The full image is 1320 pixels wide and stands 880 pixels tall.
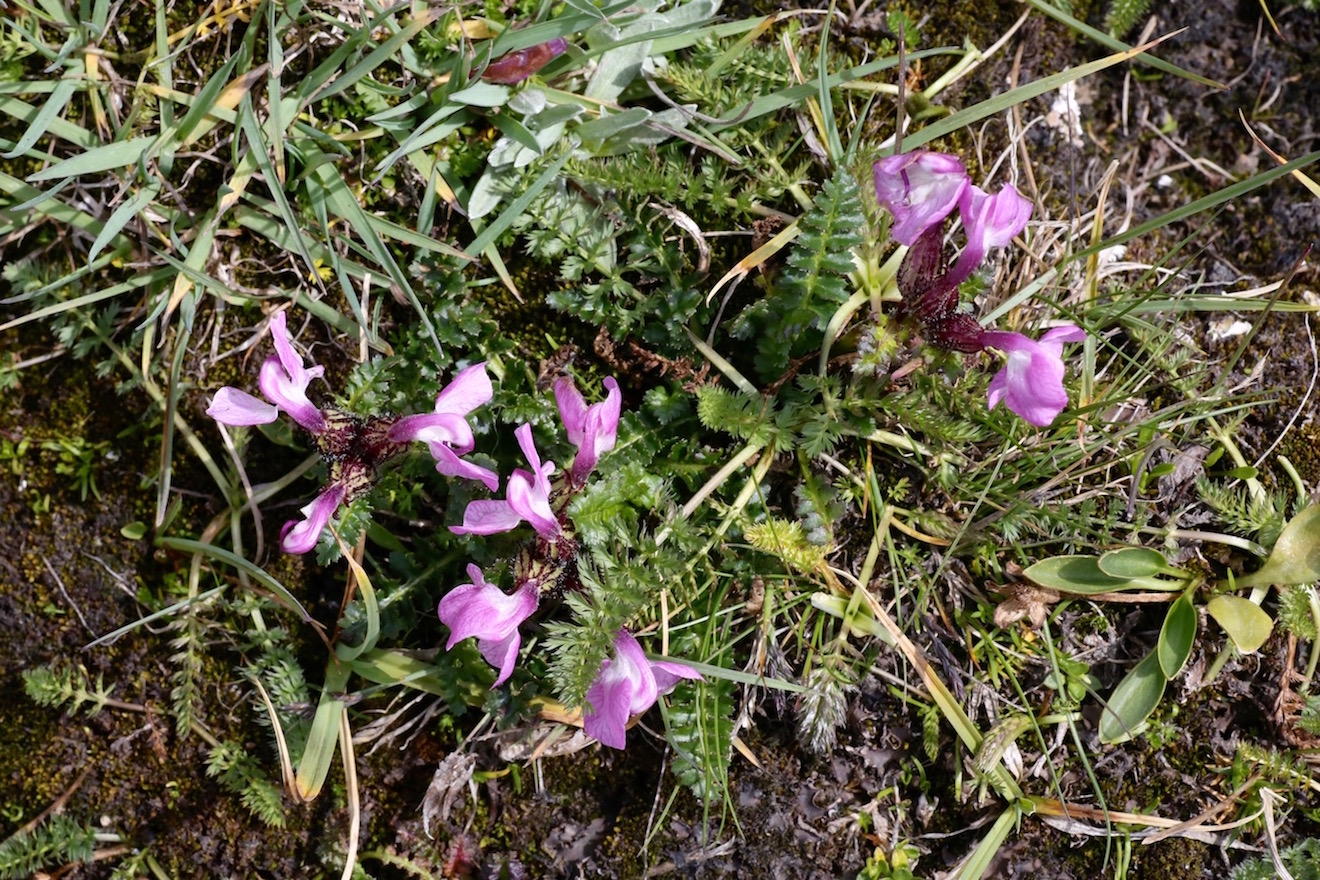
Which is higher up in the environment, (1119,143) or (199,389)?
(1119,143)

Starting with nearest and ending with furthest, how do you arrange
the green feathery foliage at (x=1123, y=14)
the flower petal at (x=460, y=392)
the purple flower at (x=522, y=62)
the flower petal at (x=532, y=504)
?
the flower petal at (x=532, y=504) → the flower petal at (x=460, y=392) → the purple flower at (x=522, y=62) → the green feathery foliage at (x=1123, y=14)

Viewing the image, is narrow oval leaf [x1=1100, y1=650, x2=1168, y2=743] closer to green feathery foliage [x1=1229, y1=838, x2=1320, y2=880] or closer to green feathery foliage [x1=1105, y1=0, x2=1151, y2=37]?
green feathery foliage [x1=1229, y1=838, x2=1320, y2=880]

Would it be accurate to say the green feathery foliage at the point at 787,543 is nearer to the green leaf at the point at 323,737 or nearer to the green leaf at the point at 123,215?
the green leaf at the point at 323,737

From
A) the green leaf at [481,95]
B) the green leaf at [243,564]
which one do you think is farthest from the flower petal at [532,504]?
the green leaf at [481,95]

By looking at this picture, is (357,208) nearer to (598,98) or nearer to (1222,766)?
(598,98)

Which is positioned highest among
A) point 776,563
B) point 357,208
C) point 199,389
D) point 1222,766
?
point 357,208

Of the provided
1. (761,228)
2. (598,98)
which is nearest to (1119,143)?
(761,228)

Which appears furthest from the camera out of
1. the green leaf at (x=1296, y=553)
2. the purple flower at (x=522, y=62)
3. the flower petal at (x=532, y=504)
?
the green leaf at (x=1296, y=553)
